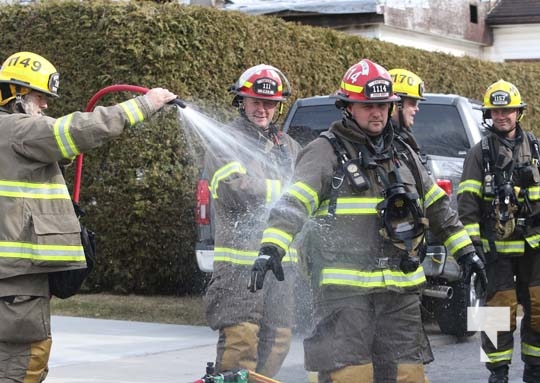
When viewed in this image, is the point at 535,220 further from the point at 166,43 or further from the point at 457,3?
the point at 457,3

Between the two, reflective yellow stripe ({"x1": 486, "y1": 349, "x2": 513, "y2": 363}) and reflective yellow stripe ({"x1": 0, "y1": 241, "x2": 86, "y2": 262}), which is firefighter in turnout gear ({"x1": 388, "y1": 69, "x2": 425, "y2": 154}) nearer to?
reflective yellow stripe ({"x1": 486, "y1": 349, "x2": 513, "y2": 363})

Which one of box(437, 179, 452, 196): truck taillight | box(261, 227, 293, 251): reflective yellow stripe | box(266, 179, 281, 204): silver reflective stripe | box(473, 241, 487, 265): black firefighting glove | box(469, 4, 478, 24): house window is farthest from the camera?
box(469, 4, 478, 24): house window

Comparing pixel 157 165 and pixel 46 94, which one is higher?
pixel 46 94

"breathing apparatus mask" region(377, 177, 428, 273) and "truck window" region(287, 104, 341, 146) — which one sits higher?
"truck window" region(287, 104, 341, 146)

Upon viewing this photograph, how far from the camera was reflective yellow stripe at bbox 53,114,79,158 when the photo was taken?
18.0 feet

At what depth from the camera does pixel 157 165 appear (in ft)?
39.1

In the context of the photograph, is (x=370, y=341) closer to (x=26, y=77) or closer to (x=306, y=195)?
(x=306, y=195)

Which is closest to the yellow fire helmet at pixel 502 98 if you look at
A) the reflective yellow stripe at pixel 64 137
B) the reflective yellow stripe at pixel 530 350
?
the reflective yellow stripe at pixel 530 350

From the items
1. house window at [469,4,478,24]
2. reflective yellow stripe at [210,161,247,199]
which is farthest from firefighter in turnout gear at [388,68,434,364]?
house window at [469,4,478,24]

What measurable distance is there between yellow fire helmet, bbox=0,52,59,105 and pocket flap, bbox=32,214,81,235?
2.11 feet

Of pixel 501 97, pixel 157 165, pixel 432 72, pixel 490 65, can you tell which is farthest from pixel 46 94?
pixel 490 65

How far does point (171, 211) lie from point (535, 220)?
484cm

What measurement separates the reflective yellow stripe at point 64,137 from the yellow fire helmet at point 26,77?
1.28ft

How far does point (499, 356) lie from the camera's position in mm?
7910
